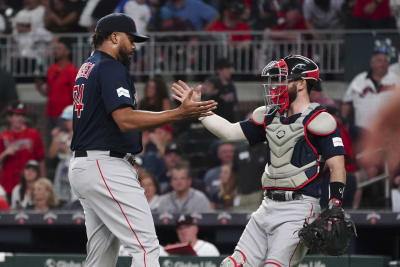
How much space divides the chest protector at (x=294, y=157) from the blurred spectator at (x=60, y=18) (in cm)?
841

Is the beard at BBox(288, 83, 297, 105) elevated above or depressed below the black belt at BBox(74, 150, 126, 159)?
above

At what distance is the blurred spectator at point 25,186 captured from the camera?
11305mm

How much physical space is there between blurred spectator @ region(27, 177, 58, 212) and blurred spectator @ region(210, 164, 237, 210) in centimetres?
173

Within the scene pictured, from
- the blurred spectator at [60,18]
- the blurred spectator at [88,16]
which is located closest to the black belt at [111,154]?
the blurred spectator at [88,16]

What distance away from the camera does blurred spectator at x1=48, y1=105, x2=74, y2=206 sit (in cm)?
1149

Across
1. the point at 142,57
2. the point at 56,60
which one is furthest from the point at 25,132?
the point at 142,57

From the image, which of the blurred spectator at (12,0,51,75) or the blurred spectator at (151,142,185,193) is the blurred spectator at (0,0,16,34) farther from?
the blurred spectator at (151,142,185,193)

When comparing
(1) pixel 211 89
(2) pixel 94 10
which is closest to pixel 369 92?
(1) pixel 211 89

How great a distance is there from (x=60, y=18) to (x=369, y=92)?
5.10 meters

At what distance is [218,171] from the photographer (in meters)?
11.1

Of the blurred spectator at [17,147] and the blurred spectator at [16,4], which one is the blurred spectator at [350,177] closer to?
the blurred spectator at [17,147]

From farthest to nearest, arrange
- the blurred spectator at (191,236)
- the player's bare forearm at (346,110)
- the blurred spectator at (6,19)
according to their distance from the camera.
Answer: the blurred spectator at (6,19) → the player's bare forearm at (346,110) → the blurred spectator at (191,236)

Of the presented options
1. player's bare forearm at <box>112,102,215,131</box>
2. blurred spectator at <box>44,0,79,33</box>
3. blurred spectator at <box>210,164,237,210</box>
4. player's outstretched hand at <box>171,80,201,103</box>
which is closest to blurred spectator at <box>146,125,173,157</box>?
blurred spectator at <box>210,164,237,210</box>

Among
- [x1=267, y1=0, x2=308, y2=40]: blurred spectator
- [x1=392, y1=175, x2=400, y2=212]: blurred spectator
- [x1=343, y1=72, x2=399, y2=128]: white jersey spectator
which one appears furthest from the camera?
[x1=267, y1=0, x2=308, y2=40]: blurred spectator
